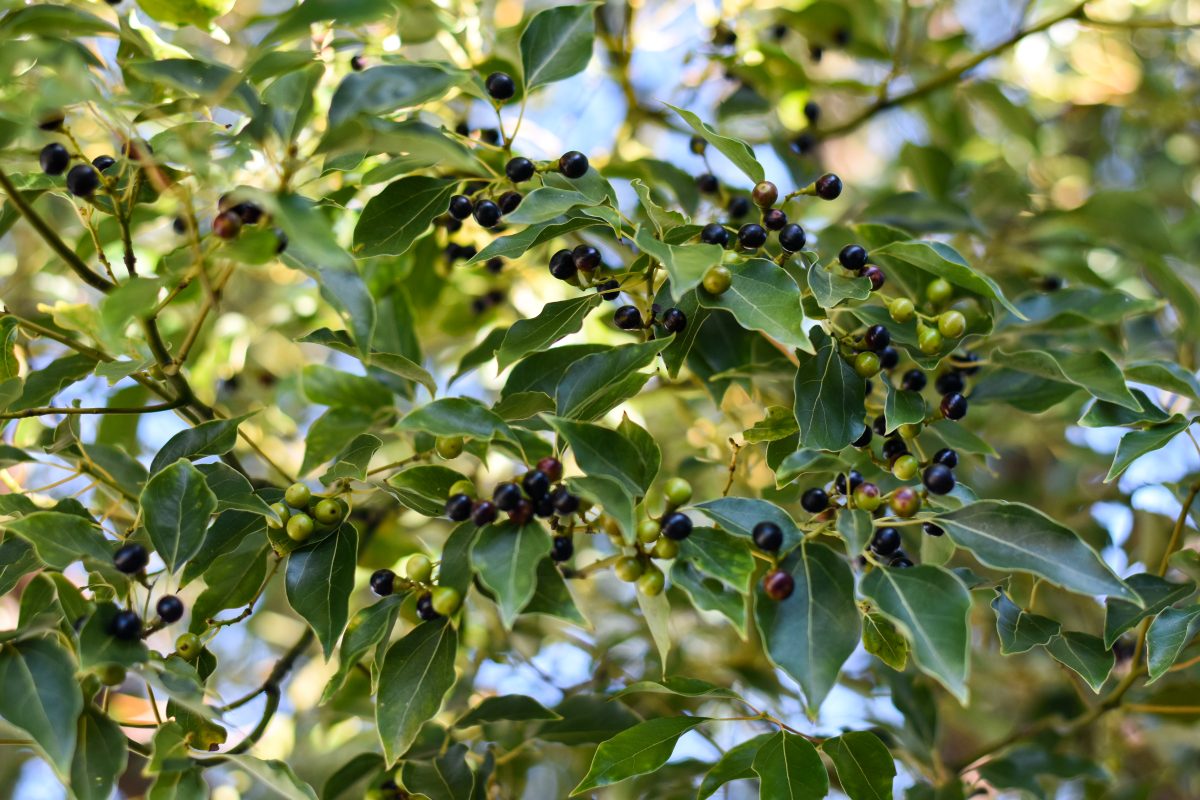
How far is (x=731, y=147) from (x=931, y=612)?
556 mm

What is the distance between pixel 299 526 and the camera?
3.64ft

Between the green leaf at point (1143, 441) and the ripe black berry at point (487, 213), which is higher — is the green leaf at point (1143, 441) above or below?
below

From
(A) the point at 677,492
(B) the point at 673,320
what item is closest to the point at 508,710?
(A) the point at 677,492

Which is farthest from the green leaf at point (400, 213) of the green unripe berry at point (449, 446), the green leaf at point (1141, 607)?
the green leaf at point (1141, 607)

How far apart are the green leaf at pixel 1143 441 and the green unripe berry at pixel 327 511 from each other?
85 centimetres

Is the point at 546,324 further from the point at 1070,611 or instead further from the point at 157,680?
the point at 1070,611

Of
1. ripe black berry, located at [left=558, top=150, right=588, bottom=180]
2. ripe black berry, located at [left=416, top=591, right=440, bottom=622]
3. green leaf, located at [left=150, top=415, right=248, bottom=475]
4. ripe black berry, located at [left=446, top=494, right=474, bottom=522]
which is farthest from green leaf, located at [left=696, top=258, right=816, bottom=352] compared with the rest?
green leaf, located at [left=150, top=415, right=248, bottom=475]

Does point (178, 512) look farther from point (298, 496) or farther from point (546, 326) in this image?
point (546, 326)

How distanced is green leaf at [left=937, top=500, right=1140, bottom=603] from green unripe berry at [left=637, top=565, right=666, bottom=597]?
29 centimetres

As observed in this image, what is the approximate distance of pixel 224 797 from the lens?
1849 mm

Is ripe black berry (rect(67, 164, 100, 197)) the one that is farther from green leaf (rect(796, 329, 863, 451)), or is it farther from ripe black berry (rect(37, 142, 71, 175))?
A: green leaf (rect(796, 329, 863, 451))

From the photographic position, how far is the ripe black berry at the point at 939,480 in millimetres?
1089

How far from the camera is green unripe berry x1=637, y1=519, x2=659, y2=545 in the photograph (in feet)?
3.43

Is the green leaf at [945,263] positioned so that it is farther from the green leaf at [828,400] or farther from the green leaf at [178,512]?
the green leaf at [178,512]
